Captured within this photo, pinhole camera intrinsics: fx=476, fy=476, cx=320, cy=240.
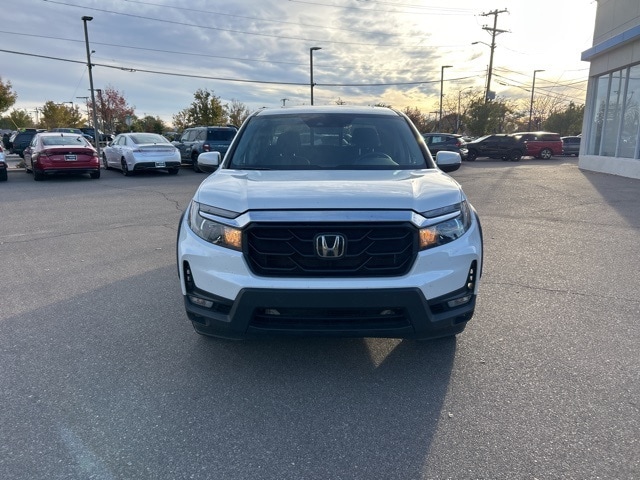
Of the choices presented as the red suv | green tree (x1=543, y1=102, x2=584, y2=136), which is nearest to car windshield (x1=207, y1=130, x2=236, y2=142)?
the red suv

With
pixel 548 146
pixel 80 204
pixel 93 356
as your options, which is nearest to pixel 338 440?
pixel 93 356

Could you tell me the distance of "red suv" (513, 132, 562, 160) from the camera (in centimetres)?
2930

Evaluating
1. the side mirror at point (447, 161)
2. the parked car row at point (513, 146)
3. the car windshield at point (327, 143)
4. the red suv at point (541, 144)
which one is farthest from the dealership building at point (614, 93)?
the car windshield at point (327, 143)

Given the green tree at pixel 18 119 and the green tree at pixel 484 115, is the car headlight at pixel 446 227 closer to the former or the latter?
the green tree at pixel 484 115

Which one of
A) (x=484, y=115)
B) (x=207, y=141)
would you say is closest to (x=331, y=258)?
(x=207, y=141)

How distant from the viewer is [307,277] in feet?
9.29

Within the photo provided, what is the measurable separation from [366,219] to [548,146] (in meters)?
30.8

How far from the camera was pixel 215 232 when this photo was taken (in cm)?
302

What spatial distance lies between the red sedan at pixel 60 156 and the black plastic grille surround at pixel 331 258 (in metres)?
14.8

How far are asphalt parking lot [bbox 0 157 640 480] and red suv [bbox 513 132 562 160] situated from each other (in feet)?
85.4

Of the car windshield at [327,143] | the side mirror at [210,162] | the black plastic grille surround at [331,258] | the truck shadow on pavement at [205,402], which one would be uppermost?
the car windshield at [327,143]

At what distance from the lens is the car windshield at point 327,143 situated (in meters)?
4.13

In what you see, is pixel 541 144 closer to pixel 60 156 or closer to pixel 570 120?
pixel 60 156

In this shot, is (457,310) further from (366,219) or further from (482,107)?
(482,107)
